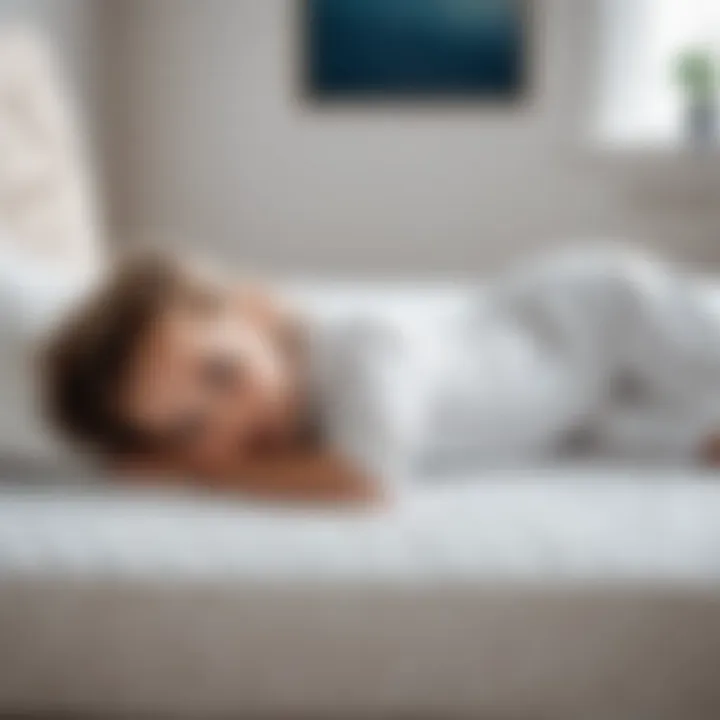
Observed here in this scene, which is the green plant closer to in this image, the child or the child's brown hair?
the child

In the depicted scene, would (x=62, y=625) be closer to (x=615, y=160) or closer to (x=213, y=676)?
(x=213, y=676)

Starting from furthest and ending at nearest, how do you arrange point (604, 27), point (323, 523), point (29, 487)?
point (604, 27)
point (29, 487)
point (323, 523)

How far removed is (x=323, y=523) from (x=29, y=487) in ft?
1.08

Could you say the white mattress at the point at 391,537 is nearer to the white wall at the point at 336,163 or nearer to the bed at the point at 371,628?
the bed at the point at 371,628

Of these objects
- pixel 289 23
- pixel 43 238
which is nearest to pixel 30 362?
pixel 43 238

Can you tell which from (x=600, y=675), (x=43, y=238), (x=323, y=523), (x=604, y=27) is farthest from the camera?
(x=604, y=27)

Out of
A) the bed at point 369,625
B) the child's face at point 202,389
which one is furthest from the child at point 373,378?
the bed at point 369,625

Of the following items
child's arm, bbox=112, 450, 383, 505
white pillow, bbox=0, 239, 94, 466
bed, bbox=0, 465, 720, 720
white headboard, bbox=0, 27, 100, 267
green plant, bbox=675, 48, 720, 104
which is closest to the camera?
bed, bbox=0, 465, 720, 720

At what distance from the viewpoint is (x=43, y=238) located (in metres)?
1.79

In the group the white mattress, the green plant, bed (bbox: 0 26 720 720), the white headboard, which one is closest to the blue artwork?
the green plant

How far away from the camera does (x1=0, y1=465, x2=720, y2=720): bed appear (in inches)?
38.6

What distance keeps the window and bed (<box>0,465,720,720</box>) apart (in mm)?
1952

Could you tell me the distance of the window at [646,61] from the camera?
9.17 feet

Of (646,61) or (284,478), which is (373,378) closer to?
(284,478)
